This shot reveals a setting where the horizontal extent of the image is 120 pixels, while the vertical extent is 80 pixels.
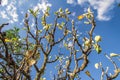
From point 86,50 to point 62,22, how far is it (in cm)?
502

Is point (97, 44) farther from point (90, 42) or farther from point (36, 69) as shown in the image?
point (36, 69)

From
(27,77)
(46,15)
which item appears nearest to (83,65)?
(27,77)

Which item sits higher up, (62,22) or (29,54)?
(62,22)

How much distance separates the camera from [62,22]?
12188 mm

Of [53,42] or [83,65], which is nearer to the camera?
[83,65]

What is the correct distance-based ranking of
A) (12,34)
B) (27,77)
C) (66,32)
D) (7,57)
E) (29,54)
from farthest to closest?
(12,34) < (66,32) < (27,77) < (7,57) < (29,54)

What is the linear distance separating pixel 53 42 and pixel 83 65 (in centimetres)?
242

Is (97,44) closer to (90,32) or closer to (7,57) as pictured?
(90,32)

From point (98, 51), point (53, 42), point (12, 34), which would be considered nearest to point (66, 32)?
→ point (53, 42)

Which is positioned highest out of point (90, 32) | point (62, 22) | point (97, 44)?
point (62, 22)

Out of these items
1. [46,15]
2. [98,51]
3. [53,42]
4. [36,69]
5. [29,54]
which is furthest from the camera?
[46,15]

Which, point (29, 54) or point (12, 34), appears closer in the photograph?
point (29, 54)

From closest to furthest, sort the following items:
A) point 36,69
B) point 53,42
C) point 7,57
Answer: point 7,57
point 36,69
point 53,42

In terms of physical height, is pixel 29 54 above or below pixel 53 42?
below
